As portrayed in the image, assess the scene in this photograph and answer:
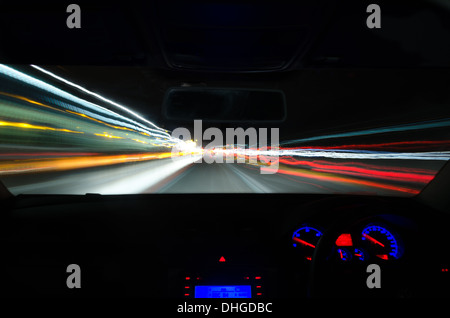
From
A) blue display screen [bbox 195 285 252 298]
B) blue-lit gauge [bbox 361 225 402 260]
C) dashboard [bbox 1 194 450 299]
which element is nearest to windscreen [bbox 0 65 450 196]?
dashboard [bbox 1 194 450 299]

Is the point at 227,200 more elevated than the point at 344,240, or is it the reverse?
the point at 227,200

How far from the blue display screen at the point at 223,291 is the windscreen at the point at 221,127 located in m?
1.79

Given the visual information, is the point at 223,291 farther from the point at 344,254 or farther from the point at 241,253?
the point at 344,254

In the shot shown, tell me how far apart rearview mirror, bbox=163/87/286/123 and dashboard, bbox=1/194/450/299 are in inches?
48.2


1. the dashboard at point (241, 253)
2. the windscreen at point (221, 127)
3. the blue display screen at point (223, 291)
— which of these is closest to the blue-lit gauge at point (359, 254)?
the dashboard at point (241, 253)

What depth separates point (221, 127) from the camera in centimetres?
430

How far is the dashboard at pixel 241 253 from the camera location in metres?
2.47

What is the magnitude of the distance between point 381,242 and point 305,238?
1.87 feet

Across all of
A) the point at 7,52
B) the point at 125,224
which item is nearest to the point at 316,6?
the point at 125,224

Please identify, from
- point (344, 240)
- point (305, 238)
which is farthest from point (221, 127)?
point (344, 240)

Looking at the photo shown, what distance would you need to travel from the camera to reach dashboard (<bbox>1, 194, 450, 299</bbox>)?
247 cm

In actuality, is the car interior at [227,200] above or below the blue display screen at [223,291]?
above

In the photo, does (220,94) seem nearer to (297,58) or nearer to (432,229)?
(297,58)

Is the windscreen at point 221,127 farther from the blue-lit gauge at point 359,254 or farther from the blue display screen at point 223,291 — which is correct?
the blue display screen at point 223,291
